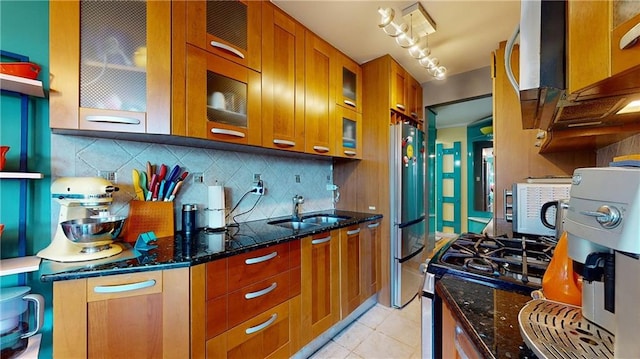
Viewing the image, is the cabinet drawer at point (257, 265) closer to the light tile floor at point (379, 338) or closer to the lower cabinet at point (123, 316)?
the lower cabinet at point (123, 316)

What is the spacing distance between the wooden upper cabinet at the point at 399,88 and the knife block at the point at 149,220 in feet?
6.77

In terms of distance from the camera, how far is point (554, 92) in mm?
576

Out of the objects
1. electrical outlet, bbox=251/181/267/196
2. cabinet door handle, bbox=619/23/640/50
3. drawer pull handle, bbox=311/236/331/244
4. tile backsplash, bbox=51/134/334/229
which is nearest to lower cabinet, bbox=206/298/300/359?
drawer pull handle, bbox=311/236/331/244

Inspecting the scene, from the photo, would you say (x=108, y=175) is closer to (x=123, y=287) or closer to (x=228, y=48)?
(x=123, y=287)

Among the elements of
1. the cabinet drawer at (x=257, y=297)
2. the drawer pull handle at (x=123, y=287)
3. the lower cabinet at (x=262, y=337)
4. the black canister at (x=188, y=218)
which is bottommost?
the lower cabinet at (x=262, y=337)

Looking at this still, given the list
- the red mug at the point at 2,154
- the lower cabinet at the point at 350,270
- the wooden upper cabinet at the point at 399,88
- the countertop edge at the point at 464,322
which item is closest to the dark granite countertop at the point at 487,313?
the countertop edge at the point at 464,322

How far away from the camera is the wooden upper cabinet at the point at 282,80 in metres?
1.62

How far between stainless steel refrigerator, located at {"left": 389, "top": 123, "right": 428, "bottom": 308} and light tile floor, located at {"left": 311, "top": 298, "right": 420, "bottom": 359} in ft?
0.68

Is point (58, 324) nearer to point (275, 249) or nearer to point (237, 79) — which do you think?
point (275, 249)

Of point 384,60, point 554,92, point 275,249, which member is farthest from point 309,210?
point 554,92

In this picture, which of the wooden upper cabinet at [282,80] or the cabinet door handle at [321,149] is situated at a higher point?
the wooden upper cabinet at [282,80]

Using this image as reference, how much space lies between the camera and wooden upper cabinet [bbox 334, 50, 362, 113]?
2.23m

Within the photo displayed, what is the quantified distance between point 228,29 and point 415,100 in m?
2.21

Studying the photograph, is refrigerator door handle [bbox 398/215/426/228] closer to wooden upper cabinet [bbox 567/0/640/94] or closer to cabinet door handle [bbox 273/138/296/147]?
cabinet door handle [bbox 273/138/296/147]
